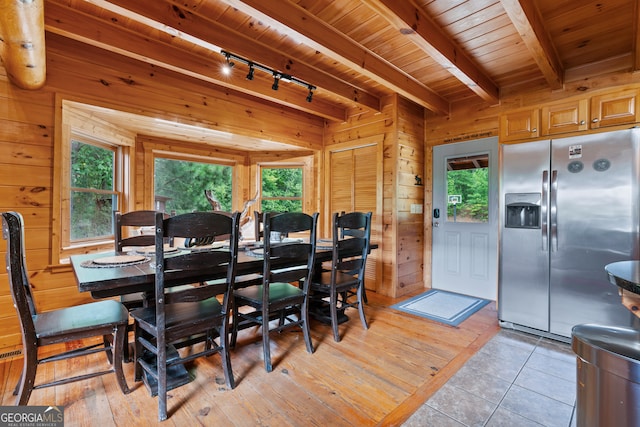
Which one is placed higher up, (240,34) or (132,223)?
(240,34)

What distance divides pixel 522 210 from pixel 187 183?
399cm

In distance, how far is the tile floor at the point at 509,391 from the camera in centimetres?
162

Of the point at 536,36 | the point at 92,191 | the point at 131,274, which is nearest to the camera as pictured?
the point at 131,274

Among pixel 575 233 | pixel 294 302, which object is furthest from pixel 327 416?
pixel 575 233

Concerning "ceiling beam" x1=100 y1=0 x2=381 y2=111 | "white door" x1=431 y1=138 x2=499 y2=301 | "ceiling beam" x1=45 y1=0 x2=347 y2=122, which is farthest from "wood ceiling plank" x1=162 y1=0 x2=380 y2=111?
"white door" x1=431 y1=138 x2=499 y2=301

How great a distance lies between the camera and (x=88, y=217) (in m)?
3.05

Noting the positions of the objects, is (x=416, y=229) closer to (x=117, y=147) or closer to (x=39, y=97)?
(x=117, y=147)

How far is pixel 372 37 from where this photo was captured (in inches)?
99.7

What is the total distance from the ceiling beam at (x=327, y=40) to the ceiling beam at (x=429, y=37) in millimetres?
534

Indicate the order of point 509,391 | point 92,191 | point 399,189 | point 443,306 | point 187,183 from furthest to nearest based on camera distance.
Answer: point 187,183 → point 399,189 → point 443,306 → point 92,191 → point 509,391

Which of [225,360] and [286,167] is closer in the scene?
[225,360]

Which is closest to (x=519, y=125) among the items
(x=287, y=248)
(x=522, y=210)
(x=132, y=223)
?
(x=522, y=210)

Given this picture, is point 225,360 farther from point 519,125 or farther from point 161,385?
point 519,125

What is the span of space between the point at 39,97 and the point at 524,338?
4578mm
